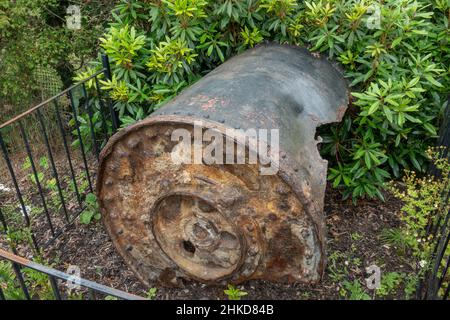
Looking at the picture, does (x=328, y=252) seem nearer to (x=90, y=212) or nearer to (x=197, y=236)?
(x=197, y=236)

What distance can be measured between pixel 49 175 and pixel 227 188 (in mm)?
3249

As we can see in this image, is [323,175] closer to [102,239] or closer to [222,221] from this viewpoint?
[222,221]

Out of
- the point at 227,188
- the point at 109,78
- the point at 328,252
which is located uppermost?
the point at 109,78

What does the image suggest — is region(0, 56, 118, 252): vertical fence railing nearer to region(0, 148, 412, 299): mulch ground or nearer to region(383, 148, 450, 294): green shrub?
region(0, 148, 412, 299): mulch ground

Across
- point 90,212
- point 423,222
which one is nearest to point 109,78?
point 90,212

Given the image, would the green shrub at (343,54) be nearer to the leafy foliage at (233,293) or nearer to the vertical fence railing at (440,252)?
the vertical fence railing at (440,252)

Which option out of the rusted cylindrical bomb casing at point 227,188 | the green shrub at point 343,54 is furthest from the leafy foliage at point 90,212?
the rusted cylindrical bomb casing at point 227,188

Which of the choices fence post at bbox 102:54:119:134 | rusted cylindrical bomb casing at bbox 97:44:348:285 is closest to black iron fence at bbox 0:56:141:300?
fence post at bbox 102:54:119:134

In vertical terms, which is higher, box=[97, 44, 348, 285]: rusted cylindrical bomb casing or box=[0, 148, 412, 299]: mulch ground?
box=[97, 44, 348, 285]: rusted cylindrical bomb casing

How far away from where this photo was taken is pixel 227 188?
2219mm

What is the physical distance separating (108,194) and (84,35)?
10.8 feet

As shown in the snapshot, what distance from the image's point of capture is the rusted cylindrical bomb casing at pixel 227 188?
2104mm

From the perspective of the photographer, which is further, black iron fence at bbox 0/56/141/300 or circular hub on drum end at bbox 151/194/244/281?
black iron fence at bbox 0/56/141/300

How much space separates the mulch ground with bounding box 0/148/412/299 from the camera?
3.00m
